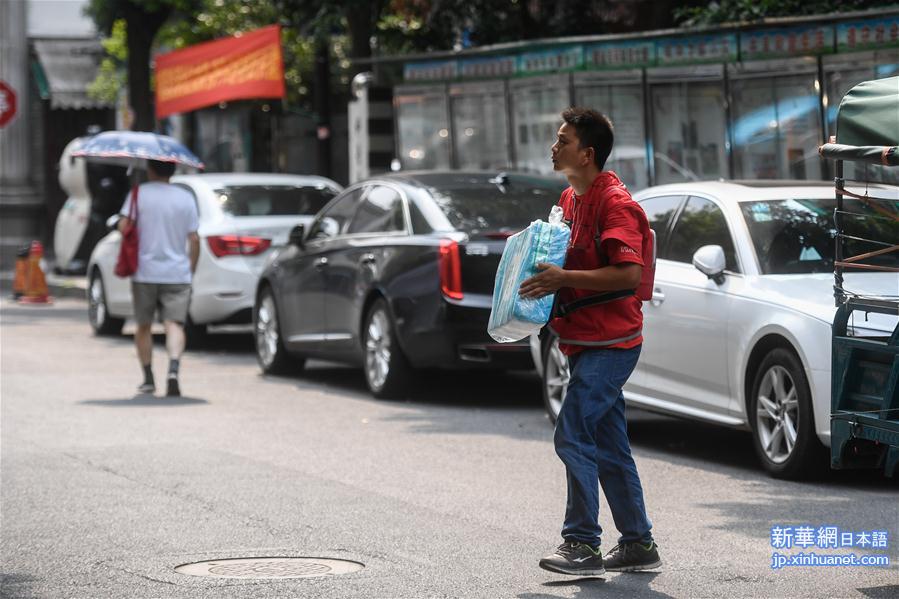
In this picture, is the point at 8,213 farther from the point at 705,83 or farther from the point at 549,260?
the point at 549,260

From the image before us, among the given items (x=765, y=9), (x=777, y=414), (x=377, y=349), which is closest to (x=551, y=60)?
(x=765, y=9)

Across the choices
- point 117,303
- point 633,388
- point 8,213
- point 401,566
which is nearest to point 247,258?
point 117,303

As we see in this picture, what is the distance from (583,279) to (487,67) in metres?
13.9

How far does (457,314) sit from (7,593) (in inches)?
231

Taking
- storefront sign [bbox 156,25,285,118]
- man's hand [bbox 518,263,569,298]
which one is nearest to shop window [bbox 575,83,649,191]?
storefront sign [bbox 156,25,285,118]

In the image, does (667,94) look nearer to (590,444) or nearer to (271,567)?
(590,444)

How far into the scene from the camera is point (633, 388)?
10.2m

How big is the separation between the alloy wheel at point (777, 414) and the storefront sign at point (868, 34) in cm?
688

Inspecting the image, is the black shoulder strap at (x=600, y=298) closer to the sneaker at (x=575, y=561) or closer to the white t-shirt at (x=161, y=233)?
the sneaker at (x=575, y=561)

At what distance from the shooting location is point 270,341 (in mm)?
14516

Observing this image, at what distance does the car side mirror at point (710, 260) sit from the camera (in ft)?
Answer: 29.8

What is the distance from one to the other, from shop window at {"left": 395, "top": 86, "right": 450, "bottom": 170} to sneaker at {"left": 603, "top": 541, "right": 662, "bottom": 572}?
1500 centimetres

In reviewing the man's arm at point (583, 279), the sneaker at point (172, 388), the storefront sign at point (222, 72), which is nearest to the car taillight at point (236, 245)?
the sneaker at point (172, 388)

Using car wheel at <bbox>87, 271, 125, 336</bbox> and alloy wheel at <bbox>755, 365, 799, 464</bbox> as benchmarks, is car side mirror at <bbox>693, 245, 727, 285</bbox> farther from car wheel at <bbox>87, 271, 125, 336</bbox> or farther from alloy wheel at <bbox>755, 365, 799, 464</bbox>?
car wheel at <bbox>87, 271, 125, 336</bbox>
